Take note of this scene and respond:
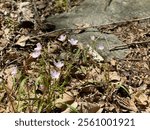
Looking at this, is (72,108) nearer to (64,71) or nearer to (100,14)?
(64,71)

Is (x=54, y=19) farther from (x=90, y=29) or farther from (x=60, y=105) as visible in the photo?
(x=60, y=105)

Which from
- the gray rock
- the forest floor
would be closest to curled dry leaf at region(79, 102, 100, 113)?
the forest floor

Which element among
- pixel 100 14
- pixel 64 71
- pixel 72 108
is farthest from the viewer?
pixel 100 14

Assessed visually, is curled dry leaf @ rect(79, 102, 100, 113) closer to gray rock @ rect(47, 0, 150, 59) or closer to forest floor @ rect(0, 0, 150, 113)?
forest floor @ rect(0, 0, 150, 113)

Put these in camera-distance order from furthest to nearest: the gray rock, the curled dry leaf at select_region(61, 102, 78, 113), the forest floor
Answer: the gray rock < the forest floor < the curled dry leaf at select_region(61, 102, 78, 113)

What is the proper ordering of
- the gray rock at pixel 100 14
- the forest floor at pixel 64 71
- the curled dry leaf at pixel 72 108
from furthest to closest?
the gray rock at pixel 100 14
the forest floor at pixel 64 71
the curled dry leaf at pixel 72 108

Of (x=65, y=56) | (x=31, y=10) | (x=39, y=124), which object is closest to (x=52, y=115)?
(x=39, y=124)

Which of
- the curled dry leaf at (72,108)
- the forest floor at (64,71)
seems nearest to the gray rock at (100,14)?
the forest floor at (64,71)

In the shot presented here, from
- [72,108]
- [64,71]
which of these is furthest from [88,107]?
[64,71]

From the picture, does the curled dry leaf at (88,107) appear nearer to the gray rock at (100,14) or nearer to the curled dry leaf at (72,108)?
the curled dry leaf at (72,108)
